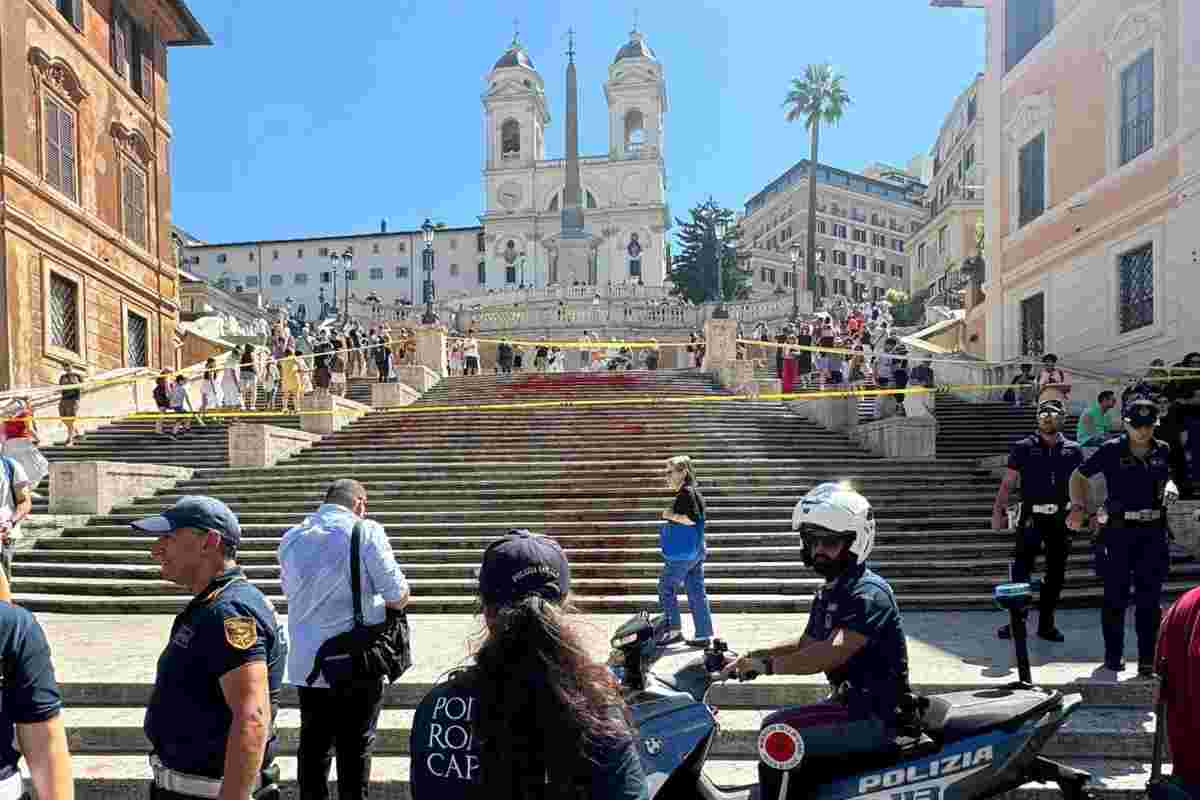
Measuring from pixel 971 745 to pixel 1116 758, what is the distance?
8.83 ft

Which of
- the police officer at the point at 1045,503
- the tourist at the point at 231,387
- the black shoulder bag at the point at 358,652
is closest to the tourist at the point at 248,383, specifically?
the tourist at the point at 231,387

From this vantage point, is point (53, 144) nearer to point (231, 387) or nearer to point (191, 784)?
point (231, 387)

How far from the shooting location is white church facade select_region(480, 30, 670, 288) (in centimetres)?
9481

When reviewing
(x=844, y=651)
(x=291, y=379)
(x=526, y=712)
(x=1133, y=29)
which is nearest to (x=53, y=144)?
(x=291, y=379)

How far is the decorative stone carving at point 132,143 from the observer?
25344 millimetres

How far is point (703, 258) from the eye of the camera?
7375cm

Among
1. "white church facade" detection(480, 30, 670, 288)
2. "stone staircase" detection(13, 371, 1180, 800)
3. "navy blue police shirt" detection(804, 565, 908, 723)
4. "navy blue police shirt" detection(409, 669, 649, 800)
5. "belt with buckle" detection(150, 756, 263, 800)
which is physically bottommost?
"stone staircase" detection(13, 371, 1180, 800)

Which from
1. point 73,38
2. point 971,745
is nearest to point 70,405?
point 73,38

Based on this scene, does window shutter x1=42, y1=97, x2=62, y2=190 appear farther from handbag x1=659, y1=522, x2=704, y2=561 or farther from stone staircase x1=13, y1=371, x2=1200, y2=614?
handbag x1=659, y1=522, x2=704, y2=561

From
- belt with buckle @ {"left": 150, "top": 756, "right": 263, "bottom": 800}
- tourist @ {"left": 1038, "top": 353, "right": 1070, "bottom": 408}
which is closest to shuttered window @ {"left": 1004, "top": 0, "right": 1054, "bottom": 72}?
tourist @ {"left": 1038, "top": 353, "right": 1070, "bottom": 408}

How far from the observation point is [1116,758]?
5.43 m

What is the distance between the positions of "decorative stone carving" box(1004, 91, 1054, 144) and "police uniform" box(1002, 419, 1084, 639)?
15290mm

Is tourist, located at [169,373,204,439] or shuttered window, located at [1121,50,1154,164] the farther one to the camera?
tourist, located at [169,373,204,439]

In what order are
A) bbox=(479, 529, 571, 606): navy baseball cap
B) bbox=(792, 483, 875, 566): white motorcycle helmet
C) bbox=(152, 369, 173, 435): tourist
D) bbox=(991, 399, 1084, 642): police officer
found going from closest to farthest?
1. bbox=(479, 529, 571, 606): navy baseball cap
2. bbox=(792, 483, 875, 566): white motorcycle helmet
3. bbox=(991, 399, 1084, 642): police officer
4. bbox=(152, 369, 173, 435): tourist
